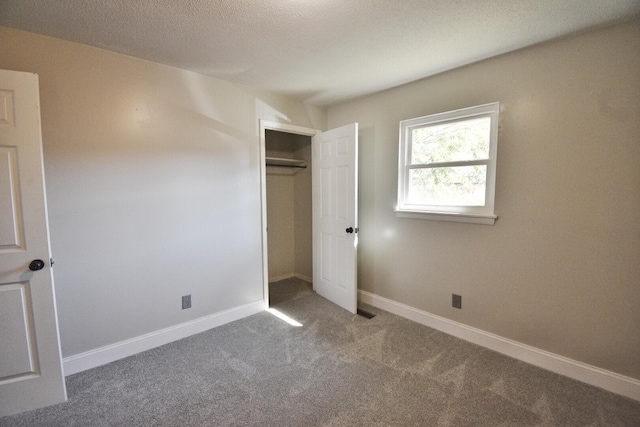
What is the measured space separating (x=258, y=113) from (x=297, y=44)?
1090 millimetres

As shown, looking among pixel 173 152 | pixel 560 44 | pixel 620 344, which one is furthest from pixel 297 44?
pixel 620 344

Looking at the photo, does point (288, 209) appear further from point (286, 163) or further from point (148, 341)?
point (148, 341)

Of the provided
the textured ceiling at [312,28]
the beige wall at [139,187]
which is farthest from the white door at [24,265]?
the textured ceiling at [312,28]

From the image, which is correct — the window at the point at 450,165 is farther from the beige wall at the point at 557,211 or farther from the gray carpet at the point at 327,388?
the gray carpet at the point at 327,388

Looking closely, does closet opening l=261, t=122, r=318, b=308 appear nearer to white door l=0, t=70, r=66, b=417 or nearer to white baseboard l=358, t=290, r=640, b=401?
white baseboard l=358, t=290, r=640, b=401

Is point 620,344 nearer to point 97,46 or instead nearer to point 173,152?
point 173,152

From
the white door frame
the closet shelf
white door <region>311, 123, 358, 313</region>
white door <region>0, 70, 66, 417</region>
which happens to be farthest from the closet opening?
white door <region>0, 70, 66, 417</region>

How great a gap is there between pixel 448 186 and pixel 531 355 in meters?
1.47

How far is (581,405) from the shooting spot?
5.73 feet

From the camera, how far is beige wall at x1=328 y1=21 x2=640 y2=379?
1785 millimetres

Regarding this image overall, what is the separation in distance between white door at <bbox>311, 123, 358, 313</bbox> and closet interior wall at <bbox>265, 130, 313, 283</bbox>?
52 centimetres

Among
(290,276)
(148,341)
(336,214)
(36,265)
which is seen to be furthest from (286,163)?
(36,265)

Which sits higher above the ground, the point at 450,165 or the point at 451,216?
the point at 450,165

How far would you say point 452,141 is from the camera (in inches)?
101
